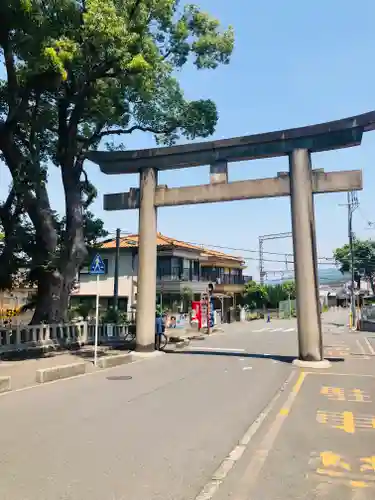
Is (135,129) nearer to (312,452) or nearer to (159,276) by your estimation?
(312,452)

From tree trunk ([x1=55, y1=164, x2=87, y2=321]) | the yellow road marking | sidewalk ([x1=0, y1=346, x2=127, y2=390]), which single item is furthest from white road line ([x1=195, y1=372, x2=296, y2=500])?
tree trunk ([x1=55, y1=164, x2=87, y2=321])

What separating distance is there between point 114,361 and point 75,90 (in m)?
9.08

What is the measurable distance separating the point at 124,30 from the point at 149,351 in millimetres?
9946

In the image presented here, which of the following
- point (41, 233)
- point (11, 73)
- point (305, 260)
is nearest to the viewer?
point (305, 260)

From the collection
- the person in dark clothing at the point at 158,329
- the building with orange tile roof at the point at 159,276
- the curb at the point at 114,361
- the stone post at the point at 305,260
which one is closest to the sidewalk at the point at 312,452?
the stone post at the point at 305,260

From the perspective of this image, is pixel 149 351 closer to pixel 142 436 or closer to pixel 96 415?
pixel 96 415

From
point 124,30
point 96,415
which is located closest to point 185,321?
point 124,30

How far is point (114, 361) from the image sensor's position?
13.6m

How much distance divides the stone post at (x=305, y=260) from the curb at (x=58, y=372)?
20.9 ft

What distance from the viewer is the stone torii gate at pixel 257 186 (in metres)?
13.8

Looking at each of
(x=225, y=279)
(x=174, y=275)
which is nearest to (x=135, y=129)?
(x=174, y=275)

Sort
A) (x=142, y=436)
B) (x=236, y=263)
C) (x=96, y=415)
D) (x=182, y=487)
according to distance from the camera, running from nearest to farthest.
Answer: (x=182, y=487)
(x=142, y=436)
(x=96, y=415)
(x=236, y=263)

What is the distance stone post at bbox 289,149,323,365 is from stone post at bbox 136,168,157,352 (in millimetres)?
4859

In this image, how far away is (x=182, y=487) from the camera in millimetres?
4508
